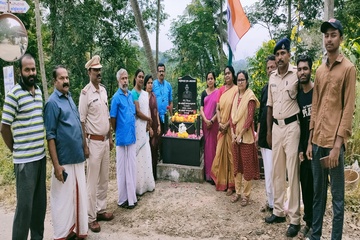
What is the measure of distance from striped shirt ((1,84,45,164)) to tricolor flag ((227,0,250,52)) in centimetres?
391

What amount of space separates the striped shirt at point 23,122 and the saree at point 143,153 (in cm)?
197

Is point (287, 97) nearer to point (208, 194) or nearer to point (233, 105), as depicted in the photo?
point (233, 105)

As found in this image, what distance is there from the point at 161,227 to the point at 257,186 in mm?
2137

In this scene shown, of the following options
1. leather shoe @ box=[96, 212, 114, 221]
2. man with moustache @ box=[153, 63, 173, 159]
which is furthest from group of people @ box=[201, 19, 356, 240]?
leather shoe @ box=[96, 212, 114, 221]

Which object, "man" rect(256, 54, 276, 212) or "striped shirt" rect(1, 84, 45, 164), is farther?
"man" rect(256, 54, 276, 212)

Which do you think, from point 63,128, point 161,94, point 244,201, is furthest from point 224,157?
point 63,128

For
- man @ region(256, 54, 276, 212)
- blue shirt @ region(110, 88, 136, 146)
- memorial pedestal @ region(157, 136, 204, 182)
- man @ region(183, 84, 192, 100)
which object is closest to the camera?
man @ region(256, 54, 276, 212)

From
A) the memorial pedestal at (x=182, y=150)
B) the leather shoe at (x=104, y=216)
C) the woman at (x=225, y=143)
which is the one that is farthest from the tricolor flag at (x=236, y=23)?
the leather shoe at (x=104, y=216)

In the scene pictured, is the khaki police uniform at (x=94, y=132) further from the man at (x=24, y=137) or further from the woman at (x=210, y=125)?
the woman at (x=210, y=125)

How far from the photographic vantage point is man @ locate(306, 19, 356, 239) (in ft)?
9.37

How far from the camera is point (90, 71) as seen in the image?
4.12m

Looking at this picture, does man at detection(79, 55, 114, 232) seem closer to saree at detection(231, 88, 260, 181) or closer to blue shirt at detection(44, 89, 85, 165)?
blue shirt at detection(44, 89, 85, 165)

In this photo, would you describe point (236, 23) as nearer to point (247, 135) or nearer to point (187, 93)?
point (187, 93)

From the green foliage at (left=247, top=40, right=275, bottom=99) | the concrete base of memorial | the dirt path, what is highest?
the green foliage at (left=247, top=40, right=275, bottom=99)
